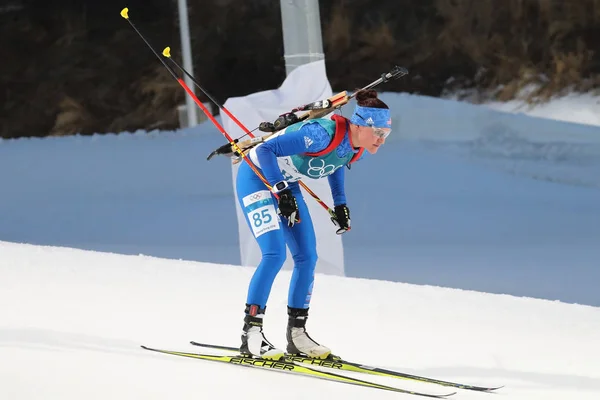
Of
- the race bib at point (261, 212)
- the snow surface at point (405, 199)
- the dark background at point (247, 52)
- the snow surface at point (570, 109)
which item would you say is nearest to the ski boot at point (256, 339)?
the race bib at point (261, 212)

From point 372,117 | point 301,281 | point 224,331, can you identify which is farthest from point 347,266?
point 372,117

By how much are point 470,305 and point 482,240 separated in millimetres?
5335

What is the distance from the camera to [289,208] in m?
4.21

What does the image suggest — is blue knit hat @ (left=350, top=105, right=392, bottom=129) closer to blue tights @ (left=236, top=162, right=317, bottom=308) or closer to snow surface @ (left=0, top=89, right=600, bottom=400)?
blue tights @ (left=236, top=162, right=317, bottom=308)

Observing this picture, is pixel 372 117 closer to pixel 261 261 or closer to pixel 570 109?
pixel 261 261

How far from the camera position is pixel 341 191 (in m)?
4.79

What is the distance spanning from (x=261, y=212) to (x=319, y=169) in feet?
1.09

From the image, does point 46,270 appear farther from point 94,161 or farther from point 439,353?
point 94,161

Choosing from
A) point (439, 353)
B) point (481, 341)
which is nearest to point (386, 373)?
point (439, 353)

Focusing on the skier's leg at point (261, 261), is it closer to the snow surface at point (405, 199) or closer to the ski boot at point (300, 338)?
the ski boot at point (300, 338)

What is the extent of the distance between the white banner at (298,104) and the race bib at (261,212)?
6.43ft

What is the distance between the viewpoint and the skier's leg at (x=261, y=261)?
4473 mm

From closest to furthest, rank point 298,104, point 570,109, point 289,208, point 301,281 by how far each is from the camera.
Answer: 1. point 289,208
2. point 301,281
3. point 298,104
4. point 570,109

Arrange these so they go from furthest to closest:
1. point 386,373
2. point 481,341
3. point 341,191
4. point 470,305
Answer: point 470,305
point 481,341
point 341,191
point 386,373
